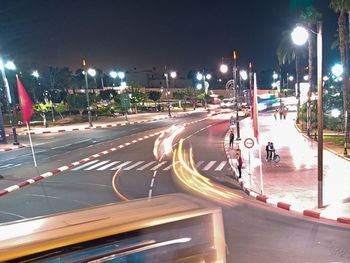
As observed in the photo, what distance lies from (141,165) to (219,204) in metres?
9.33

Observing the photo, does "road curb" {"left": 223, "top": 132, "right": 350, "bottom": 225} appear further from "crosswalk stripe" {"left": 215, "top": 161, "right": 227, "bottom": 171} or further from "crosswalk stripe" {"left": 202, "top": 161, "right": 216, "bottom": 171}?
"crosswalk stripe" {"left": 202, "top": 161, "right": 216, "bottom": 171}

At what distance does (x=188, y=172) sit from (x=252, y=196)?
5.63m

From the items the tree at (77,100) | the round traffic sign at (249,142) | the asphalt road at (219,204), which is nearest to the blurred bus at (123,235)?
the asphalt road at (219,204)

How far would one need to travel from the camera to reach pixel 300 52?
4878 centimetres

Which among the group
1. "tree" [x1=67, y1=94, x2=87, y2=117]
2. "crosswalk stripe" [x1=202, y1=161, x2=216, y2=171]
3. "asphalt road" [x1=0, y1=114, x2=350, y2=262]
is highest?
"tree" [x1=67, y1=94, x2=87, y2=117]

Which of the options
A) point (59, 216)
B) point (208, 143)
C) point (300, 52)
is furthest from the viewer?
point (300, 52)

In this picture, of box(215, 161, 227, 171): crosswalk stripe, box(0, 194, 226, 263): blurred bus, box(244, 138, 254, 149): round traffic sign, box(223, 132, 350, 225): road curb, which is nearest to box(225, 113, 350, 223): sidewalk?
box(223, 132, 350, 225): road curb

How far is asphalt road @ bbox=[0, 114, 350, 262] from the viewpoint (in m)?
8.21

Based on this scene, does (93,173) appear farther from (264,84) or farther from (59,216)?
(264,84)

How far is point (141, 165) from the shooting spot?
20.5m

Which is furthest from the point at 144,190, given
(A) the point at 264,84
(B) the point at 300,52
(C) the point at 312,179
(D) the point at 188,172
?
(A) the point at 264,84

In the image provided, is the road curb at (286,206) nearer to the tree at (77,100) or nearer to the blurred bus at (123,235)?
the blurred bus at (123,235)

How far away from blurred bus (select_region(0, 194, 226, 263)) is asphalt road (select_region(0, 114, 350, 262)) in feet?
10.3

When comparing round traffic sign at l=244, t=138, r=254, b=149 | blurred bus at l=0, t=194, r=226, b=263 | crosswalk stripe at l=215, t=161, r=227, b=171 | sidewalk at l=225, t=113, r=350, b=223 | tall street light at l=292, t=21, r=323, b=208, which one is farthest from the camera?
crosswalk stripe at l=215, t=161, r=227, b=171
